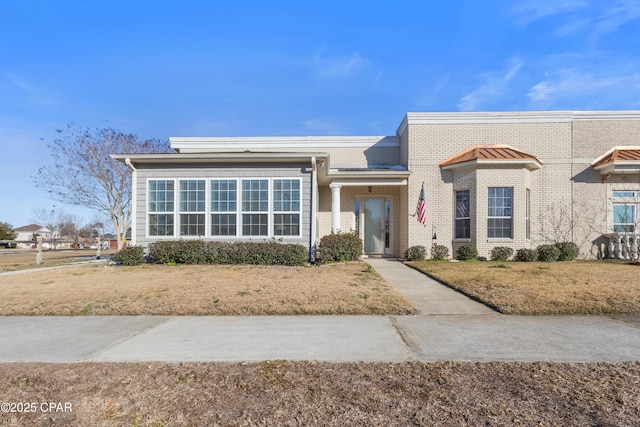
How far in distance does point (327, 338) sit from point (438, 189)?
1174cm

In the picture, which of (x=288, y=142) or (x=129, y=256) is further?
(x=288, y=142)

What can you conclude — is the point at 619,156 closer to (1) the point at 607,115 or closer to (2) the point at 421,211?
(1) the point at 607,115

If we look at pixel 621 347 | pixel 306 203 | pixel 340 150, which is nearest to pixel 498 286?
pixel 621 347

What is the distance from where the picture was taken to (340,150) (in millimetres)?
17469

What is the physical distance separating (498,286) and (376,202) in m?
8.98

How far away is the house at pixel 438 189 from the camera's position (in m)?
13.8

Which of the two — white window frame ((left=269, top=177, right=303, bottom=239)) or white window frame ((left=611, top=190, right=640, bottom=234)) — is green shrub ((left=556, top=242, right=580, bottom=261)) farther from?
white window frame ((left=269, top=177, right=303, bottom=239))

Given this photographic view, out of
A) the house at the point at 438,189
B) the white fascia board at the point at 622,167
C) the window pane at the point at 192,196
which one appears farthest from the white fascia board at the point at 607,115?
the window pane at the point at 192,196

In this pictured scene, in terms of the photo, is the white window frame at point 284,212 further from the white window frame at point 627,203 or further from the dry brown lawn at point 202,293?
the white window frame at point 627,203

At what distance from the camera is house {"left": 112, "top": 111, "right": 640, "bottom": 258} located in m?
13.8

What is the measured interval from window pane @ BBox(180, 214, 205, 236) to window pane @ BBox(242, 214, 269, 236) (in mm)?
1520

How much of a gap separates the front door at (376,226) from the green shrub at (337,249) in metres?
2.96

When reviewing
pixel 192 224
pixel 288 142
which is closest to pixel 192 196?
pixel 192 224

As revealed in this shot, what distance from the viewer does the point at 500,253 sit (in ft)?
45.9
